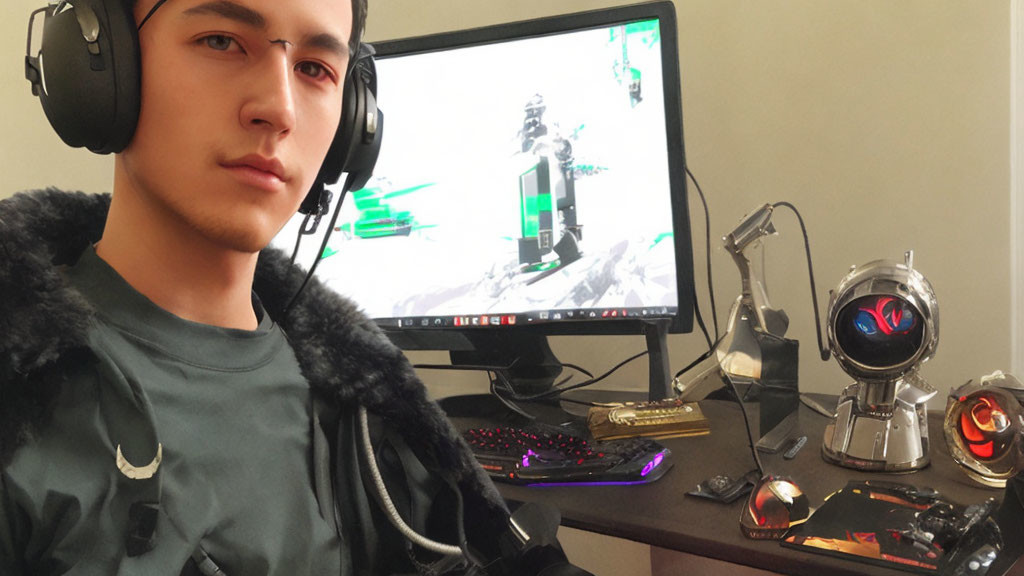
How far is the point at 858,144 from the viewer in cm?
120

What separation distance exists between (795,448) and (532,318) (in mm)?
388

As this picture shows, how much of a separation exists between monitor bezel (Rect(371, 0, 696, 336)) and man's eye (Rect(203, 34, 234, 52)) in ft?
1.83

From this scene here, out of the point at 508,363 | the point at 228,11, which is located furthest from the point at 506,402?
the point at 228,11

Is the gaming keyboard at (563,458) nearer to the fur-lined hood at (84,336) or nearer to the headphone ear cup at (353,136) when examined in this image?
the fur-lined hood at (84,336)

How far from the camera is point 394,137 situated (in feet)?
4.02

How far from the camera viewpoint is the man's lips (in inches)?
25.2

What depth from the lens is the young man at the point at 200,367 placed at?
0.58m

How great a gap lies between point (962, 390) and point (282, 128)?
0.74 m

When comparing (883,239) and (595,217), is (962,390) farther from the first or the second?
(595,217)

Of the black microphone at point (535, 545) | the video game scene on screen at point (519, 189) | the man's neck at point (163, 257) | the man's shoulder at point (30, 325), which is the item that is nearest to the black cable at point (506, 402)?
the video game scene on screen at point (519, 189)

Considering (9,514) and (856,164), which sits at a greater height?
(856,164)

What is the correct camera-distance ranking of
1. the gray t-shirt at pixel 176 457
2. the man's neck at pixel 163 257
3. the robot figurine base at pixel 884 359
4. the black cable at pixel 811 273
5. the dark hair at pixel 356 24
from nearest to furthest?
the gray t-shirt at pixel 176 457 < the man's neck at pixel 163 257 < the dark hair at pixel 356 24 < the robot figurine base at pixel 884 359 < the black cable at pixel 811 273

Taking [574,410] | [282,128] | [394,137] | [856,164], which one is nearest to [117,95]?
[282,128]

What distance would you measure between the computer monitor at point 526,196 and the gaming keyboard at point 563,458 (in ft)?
0.56
